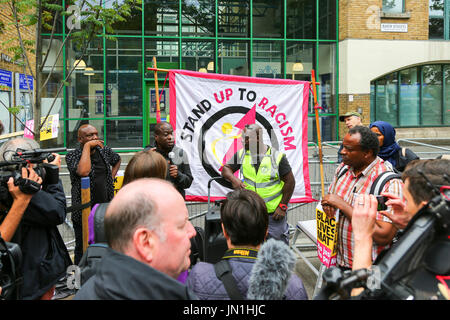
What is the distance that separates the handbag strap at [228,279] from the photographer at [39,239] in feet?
4.22

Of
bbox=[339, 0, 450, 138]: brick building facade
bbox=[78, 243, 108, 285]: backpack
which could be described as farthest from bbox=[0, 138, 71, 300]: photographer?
bbox=[339, 0, 450, 138]: brick building facade

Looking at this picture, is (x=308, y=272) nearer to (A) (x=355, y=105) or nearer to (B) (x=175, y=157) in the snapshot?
(B) (x=175, y=157)

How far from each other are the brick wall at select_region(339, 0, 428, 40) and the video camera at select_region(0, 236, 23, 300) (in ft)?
52.8

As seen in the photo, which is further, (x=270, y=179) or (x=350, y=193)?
(x=270, y=179)

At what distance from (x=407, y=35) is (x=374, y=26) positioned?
1.54 m

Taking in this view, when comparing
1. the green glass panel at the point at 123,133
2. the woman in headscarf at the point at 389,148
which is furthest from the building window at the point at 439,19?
the woman in headscarf at the point at 389,148

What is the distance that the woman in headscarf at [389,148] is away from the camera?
434 centimetres

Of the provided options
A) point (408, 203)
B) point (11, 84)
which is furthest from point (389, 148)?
point (11, 84)

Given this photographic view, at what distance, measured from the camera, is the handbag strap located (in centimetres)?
191

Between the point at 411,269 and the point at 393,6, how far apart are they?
17.9m

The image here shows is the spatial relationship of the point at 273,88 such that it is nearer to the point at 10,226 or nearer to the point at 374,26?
the point at 10,226

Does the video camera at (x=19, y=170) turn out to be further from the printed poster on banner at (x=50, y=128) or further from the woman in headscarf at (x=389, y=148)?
the woman in headscarf at (x=389, y=148)

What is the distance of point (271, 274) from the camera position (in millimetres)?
1697

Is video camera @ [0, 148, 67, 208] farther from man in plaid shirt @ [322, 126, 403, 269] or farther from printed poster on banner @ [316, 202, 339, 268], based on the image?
printed poster on banner @ [316, 202, 339, 268]
